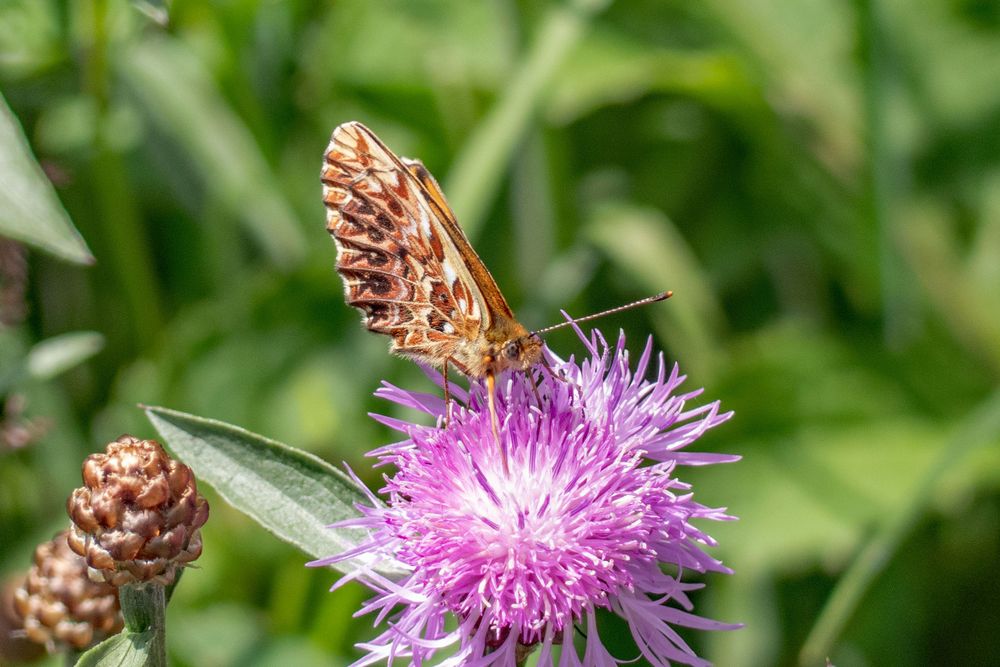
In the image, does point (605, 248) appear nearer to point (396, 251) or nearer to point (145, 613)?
point (396, 251)

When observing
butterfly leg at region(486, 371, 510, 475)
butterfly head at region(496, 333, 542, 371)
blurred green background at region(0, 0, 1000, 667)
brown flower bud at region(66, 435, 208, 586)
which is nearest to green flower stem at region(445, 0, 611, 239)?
blurred green background at region(0, 0, 1000, 667)

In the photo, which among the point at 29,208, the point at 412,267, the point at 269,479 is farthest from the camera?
the point at 412,267

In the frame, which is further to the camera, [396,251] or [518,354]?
[396,251]

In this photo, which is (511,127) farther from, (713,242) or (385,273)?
(385,273)

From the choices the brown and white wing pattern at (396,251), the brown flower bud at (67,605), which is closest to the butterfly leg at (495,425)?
the brown and white wing pattern at (396,251)

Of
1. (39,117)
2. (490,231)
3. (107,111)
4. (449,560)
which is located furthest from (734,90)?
(449,560)

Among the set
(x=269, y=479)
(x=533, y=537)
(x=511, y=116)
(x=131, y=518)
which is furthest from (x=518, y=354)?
(x=511, y=116)
